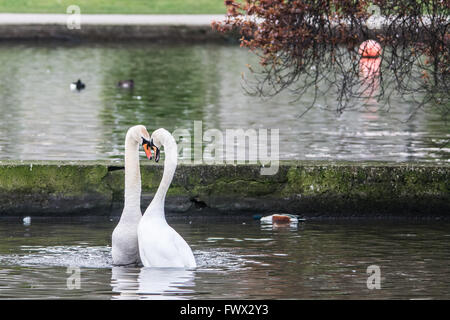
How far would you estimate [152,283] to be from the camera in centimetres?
970

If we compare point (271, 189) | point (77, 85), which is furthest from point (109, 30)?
point (271, 189)

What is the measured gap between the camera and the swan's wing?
10172mm

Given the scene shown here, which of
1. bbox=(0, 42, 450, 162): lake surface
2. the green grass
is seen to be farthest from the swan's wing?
the green grass

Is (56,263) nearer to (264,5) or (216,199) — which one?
(216,199)

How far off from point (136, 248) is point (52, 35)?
3064cm

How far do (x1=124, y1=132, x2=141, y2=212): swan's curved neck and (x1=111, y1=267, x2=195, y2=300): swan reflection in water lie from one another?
613mm

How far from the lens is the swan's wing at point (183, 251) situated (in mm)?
10172

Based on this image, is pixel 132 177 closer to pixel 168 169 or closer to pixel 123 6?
pixel 168 169

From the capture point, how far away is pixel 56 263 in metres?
10.6

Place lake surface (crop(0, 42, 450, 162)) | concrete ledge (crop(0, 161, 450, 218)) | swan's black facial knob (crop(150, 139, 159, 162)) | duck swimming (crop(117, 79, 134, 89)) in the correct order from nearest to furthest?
swan's black facial knob (crop(150, 139, 159, 162)), concrete ledge (crop(0, 161, 450, 218)), lake surface (crop(0, 42, 450, 162)), duck swimming (crop(117, 79, 134, 89))

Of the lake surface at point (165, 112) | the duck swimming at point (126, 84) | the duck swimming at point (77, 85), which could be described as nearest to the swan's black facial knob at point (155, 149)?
the lake surface at point (165, 112)

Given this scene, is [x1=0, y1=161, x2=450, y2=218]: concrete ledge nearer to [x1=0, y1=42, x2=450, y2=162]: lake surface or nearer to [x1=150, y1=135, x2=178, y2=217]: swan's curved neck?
[x1=150, y1=135, x2=178, y2=217]: swan's curved neck

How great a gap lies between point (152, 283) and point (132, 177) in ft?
4.41
